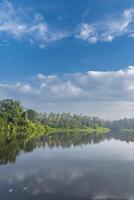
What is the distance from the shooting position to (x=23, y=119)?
474 feet

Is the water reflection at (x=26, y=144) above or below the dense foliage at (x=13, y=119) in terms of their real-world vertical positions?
below

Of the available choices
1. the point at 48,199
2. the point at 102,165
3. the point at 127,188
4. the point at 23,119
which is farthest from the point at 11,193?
Answer: the point at 23,119

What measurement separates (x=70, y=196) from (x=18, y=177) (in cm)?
875

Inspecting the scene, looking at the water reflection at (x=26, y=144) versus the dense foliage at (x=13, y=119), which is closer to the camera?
the water reflection at (x=26, y=144)

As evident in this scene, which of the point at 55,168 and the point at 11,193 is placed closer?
the point at 11,193

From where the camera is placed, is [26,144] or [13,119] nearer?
[26,144]

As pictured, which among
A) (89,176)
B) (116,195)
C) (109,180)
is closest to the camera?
(116,195)

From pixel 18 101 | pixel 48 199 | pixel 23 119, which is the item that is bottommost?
pixel 48 199

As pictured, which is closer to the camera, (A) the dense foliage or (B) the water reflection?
(B) the water reflection

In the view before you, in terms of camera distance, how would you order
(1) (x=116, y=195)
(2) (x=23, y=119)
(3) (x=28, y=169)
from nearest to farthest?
1. (1) (x=116, y=195)
2. (3) (x=28, y=169)
3. (2) (x=23, y=119)

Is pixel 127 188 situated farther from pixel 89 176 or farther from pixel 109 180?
pixel 89 176

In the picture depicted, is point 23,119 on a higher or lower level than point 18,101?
lower

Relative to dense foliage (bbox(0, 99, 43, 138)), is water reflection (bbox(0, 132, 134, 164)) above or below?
below

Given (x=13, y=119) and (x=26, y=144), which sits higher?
(x=13, y=119)
